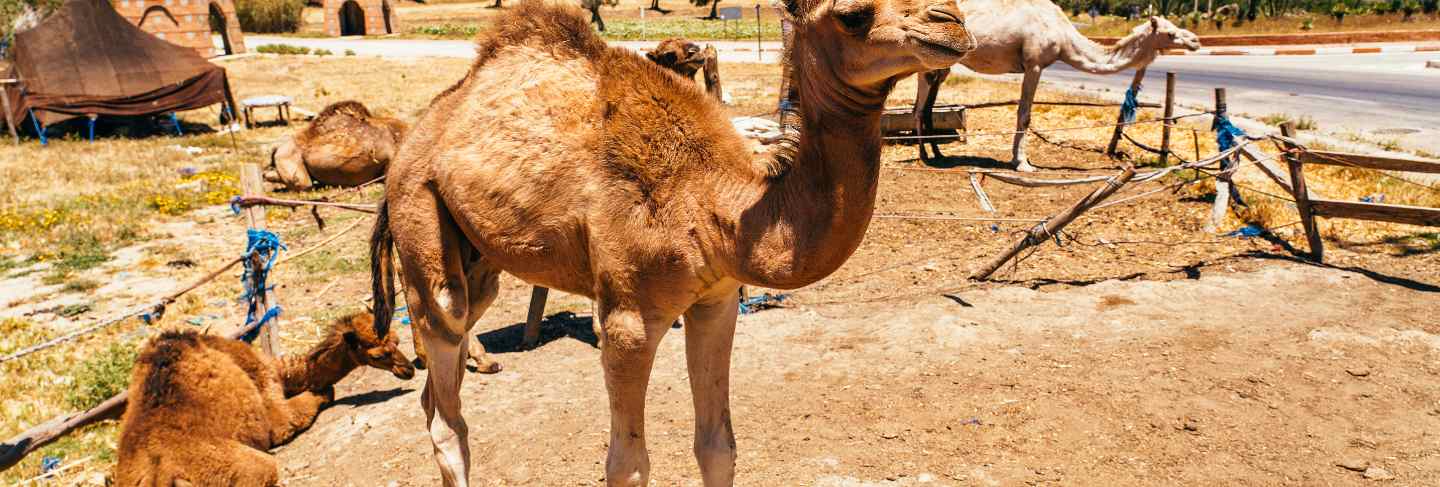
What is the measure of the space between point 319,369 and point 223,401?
815 millimetres

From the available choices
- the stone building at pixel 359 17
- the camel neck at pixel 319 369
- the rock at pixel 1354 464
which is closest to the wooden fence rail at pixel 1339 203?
the rock at pixel 1354 464

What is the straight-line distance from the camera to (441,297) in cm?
408

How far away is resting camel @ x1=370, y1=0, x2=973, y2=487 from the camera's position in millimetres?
2828

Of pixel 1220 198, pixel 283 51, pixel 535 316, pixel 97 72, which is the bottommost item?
pixel 535 316

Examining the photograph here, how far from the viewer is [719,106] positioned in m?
3.67

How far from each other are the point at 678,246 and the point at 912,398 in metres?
3.28

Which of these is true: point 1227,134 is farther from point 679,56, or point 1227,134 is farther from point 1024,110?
point 679,56

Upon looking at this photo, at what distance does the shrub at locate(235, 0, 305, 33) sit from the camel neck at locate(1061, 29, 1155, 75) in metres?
52.8

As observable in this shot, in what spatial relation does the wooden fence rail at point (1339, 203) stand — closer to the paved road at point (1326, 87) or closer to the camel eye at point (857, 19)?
the paved road at point (1326, 87)

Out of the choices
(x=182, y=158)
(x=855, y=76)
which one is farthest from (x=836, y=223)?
(x=182, y=158)

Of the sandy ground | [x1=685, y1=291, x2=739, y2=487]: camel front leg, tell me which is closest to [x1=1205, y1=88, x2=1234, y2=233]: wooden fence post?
the sandy ground

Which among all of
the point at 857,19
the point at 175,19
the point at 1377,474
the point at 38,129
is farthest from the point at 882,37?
the point at 175,19

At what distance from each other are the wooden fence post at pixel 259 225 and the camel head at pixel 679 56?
3.08 meters

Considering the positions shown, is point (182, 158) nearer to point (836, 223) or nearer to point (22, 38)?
point (22, 38)
